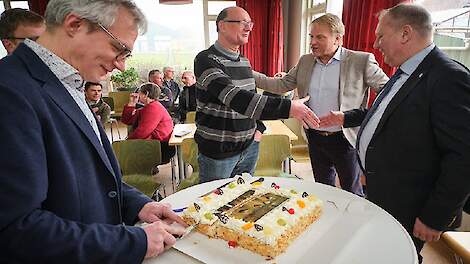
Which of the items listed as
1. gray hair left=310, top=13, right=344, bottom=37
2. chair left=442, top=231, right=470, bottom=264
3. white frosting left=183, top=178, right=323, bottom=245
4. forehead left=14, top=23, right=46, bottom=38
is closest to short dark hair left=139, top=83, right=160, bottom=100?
forehead left=14, top=23, right=46, bottom=38

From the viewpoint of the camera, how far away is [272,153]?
2.94 m

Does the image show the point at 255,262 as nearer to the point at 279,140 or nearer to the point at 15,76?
the point at 15,76

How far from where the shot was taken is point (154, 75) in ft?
17.6

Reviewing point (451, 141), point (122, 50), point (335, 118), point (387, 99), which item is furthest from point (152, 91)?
point (451, 141)

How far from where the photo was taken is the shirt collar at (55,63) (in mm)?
794

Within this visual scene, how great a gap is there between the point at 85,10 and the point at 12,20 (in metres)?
1.24

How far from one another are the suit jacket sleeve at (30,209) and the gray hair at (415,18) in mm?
1523

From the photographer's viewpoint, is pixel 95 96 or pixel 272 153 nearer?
pixel 272 153

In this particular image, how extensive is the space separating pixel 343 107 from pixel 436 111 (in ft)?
3.14

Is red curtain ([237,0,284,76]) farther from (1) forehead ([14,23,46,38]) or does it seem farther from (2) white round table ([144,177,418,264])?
(2) white round table ([144,177,418,264])

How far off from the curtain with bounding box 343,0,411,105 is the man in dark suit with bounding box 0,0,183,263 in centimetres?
274

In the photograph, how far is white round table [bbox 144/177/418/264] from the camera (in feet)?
3.10

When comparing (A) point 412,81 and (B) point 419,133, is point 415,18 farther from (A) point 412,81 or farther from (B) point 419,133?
(B) point 419,133

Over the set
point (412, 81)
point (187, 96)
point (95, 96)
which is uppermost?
point (412, 81)
